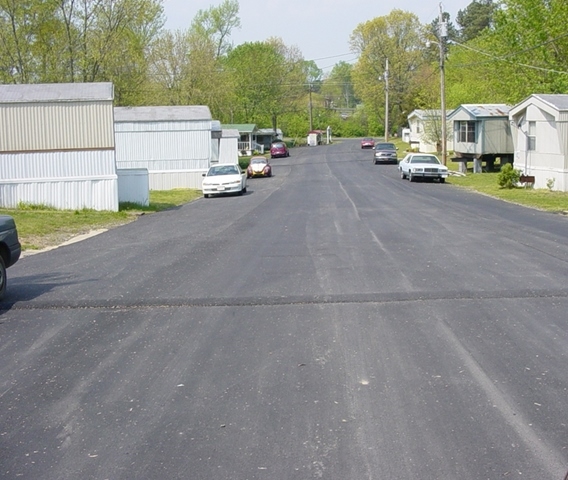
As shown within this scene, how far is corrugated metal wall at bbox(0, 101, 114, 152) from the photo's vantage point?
2481 centimetres

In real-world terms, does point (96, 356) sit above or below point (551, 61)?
below

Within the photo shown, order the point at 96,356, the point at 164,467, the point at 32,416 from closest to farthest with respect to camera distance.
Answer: the point at 164,467, the point at 32,416, the point at 96,356

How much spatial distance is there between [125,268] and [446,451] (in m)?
8.71

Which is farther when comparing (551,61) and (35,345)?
(551,61)

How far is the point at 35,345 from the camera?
8.02 meters

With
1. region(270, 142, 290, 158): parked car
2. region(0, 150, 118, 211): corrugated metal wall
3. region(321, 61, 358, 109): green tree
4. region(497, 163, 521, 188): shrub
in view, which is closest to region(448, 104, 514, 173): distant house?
region(497, 163, 521, 188): shrub

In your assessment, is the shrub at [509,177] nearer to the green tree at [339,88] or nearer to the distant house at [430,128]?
the distant house at [430,128]

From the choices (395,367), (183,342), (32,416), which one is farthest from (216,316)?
(32,416)

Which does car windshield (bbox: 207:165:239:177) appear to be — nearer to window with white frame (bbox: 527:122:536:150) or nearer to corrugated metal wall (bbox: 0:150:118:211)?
corrugated metal wall (bbox: 0:150:118:211)

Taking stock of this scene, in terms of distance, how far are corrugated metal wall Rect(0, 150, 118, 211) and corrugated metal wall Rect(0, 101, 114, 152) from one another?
29 centimetres

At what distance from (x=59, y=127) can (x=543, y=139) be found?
19046mm

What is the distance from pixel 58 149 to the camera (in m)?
25.0

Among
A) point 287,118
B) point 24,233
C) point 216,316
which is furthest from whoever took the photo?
point 287,118

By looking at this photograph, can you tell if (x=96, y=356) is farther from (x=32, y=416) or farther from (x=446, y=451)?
(x=446, y=451)
